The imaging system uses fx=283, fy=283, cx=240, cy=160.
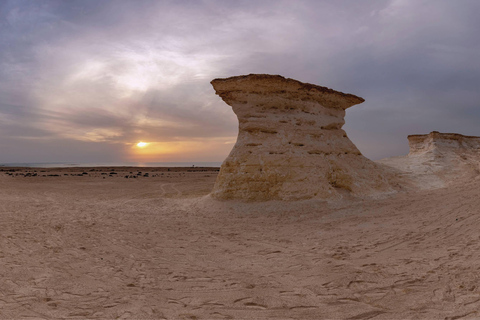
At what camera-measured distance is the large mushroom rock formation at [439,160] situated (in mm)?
14586

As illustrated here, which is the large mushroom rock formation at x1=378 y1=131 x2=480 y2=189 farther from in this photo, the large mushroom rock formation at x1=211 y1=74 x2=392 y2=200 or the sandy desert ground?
the sandy desert ground

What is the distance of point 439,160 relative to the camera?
17438mm

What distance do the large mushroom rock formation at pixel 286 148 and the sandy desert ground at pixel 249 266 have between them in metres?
1.93

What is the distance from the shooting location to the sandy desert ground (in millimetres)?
3312

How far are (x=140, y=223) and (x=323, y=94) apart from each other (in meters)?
9.12

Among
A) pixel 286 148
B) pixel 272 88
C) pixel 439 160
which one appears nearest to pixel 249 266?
pixel 286 148

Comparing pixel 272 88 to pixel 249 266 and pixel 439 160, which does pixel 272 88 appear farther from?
pixel 439 160

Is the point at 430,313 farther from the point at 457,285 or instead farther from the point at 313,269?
the point at 313,269

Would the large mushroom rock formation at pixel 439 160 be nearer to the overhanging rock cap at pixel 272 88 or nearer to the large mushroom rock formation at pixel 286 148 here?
the large mushroom rock formation at pixel 286 148

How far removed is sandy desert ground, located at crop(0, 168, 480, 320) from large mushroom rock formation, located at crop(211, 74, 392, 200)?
1.93 m

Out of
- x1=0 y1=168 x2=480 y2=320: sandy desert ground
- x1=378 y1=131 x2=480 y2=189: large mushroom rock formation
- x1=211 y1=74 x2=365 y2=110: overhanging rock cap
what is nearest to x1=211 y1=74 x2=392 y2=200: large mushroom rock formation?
x1=211 y1=74 x2=365 y2=110: overhanging rock cap

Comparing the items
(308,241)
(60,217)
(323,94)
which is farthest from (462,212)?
(60,217)

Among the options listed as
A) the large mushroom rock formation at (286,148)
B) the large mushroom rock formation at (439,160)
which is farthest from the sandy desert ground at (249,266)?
the large mushroom rock formation at (439,160)

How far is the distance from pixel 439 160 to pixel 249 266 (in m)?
17.6
